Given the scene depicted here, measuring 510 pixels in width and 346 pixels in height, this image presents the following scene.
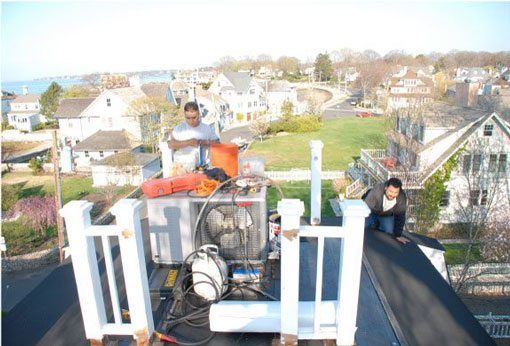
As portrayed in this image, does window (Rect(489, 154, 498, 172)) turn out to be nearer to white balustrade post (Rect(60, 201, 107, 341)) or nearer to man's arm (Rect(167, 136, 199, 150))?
man's arm (Rect(167, 136, 199, 150))

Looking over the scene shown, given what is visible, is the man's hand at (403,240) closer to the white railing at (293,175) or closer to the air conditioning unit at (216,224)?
the air conditioning unit at (216,224)

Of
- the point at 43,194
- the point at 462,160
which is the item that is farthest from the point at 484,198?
the point at 43,194

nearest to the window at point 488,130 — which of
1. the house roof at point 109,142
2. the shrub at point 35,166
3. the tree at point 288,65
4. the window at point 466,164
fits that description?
the window at point 466,164

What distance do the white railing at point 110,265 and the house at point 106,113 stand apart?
27480mm

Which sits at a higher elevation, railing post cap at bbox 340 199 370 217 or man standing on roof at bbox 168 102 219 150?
man standing on roof at bbox 168 102 219 150

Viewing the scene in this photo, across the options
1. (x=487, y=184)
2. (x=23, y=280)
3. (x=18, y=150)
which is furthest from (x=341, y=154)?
(x=18, y=150)

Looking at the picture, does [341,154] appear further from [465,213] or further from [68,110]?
[68,110]

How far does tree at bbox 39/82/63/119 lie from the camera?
49.9 metres

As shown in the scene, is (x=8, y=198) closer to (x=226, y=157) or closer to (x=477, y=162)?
(x=226, y=157)

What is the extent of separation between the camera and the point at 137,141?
28.4 metres

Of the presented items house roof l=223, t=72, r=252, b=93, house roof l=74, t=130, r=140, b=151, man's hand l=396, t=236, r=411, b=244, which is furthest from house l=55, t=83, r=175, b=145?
man's hand l=396, t=236, r=411, b=244

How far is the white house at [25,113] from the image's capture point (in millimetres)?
49750

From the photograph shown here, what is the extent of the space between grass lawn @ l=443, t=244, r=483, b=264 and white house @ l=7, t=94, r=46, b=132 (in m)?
54.7

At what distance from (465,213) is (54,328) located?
54.9 ft
